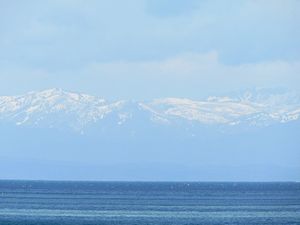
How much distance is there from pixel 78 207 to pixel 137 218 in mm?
20090

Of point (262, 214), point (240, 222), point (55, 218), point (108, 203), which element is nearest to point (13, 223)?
point (55, 218)

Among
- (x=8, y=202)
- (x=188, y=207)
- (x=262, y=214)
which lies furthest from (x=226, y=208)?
(x=8, y=202)

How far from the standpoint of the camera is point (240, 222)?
97000mm

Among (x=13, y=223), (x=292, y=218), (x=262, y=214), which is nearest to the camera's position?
(x=13, y=223)

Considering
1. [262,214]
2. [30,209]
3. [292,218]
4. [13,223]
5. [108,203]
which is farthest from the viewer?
[108,203]

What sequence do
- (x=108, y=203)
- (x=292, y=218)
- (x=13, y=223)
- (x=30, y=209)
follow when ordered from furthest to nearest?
(x=108, y=203), (x=30, y=209), (x=292, y=218), (x=13, y=223)

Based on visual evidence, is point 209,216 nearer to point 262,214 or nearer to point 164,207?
point 262,214

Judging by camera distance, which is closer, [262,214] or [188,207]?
[262,214]

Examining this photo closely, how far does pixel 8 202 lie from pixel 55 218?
113ft

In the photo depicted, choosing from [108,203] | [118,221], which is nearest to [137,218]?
[118,221]

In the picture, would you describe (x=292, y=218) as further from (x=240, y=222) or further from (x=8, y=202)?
(x=8, y=202)

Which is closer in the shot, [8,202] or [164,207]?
[164,207]

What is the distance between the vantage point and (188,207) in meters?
123

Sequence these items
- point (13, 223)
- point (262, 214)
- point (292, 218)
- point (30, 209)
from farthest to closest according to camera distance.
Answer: point (30, 209)
point (262, 214)
point (292, 218)
point (13, 223)
